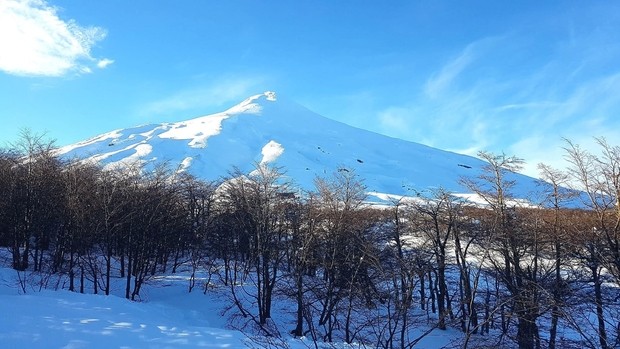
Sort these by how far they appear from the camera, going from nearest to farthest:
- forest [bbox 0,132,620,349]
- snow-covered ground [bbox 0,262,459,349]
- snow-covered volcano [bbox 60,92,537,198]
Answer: snow-covered ground [bbox 0,262,459,349], forest [bbox 0,132,620,349], snow-covered volcano [bbox 60,92,537,198]

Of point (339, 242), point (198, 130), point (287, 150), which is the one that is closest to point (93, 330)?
point (339, 242)

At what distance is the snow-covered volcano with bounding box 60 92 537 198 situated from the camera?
437 feet

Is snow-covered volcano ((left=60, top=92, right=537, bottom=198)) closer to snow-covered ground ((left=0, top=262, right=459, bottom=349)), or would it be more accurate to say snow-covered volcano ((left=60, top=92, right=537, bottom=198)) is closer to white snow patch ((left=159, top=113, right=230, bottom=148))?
white snow patch ((left=159, top=113, right=230, bottom=148))

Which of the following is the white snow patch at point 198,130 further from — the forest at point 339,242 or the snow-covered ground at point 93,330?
the snow-covered ground at point 93,330

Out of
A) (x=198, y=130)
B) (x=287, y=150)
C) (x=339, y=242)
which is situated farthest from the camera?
(x=198, y=130)

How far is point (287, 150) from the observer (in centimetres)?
14938

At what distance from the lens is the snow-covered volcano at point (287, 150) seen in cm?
13312

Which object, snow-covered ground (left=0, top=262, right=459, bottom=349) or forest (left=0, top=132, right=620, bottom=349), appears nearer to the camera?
snow-covered ground (left=0, top=262, right=459, bottom=349)

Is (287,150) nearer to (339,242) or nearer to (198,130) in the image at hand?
(198,130)

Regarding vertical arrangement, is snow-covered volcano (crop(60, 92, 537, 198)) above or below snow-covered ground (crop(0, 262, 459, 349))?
above

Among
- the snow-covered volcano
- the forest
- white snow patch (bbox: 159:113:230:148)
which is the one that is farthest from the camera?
white snow patch (bbox: 159:113:230:148)

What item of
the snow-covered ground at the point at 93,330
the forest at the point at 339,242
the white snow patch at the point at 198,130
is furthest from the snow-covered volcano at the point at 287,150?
the snow-covered ground at the point at 93,330

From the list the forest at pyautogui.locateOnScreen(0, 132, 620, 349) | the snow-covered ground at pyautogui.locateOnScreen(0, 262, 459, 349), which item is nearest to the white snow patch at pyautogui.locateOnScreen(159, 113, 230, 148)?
the forest at pyautogui.locateOnScreen(0, 132, 620, 349)

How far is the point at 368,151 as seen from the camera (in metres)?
173
